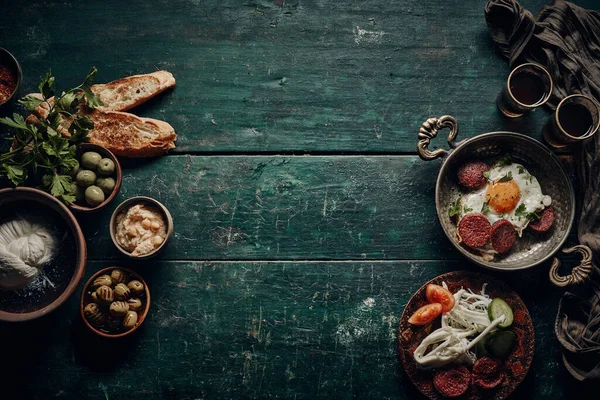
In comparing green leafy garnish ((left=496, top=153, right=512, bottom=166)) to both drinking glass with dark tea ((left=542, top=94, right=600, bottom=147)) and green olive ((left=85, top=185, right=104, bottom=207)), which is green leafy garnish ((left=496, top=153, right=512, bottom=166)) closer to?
drinking glass with dark tea ((left=542, top=94, right=600, bottom=147))

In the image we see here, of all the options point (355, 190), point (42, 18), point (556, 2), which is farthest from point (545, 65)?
point (42, 18)

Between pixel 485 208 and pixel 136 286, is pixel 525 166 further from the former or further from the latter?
pixel 136 286

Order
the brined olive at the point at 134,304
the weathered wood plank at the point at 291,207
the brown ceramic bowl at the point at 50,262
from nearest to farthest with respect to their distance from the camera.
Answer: the brown ceramic bowl at the point at 50,262 < the brined olive at the point at 134,304 < the weathered wood plank at the point at 291,207

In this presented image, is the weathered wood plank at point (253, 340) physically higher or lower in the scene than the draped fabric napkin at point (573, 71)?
lower

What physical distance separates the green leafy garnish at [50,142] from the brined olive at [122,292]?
340mm

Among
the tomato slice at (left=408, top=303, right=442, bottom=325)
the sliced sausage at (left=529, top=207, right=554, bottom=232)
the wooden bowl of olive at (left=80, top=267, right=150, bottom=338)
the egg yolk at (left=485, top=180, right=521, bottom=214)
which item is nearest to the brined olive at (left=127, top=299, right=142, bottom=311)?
the wooden bowl of olive at (left=80, top=267, right=150, bottom=338)

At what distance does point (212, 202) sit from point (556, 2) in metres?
1.49

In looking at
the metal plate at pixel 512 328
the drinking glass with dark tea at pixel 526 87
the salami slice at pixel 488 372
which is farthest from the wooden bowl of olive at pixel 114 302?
the drinking glass with dark tea at pixel 526 87

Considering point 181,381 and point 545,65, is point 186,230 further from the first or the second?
point 545,65

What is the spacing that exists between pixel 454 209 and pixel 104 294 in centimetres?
127

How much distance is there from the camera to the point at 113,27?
2.06 meters

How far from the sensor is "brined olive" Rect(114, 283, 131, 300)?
6.08 ft

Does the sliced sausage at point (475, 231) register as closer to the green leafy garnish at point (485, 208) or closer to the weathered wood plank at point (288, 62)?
the green leafy garnish at point (485, 208)

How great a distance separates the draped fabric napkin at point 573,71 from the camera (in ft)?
6.10
